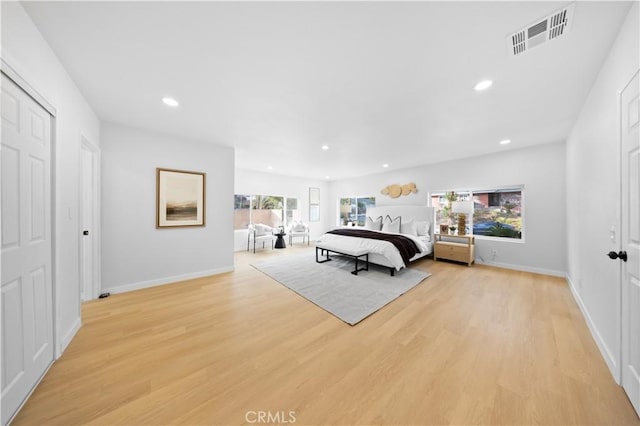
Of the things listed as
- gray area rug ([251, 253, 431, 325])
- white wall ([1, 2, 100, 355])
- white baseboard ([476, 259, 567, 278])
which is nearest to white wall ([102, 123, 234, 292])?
white wall ([1, 2, 100, 355])

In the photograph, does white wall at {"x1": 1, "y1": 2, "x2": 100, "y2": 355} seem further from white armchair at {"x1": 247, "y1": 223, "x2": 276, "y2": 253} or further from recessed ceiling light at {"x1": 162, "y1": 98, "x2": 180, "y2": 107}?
white armchair at {"x1": 247, "y1": 223, "x2": 276, "y2": 253}

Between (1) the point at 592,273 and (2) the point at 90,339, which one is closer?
→ (2) the point at 90,339

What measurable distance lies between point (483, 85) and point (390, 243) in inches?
105

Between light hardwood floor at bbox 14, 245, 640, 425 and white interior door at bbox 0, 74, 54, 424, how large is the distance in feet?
0.68

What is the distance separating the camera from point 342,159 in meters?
4.99

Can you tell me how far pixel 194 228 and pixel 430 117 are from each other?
160 inches

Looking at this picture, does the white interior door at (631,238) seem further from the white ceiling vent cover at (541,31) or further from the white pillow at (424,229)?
the white pillow at (424,229)

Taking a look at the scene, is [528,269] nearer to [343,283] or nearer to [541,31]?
[343,283]

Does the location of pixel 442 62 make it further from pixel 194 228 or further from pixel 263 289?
pixel 194 228

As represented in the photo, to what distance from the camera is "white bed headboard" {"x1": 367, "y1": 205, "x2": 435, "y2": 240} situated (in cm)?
532

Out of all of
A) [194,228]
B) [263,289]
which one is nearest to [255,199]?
[194,228]

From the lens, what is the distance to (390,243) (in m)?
3.95

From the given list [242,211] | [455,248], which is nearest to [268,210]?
[242,211]

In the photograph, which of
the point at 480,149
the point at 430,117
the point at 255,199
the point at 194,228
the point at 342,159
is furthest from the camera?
the point at 255,199
